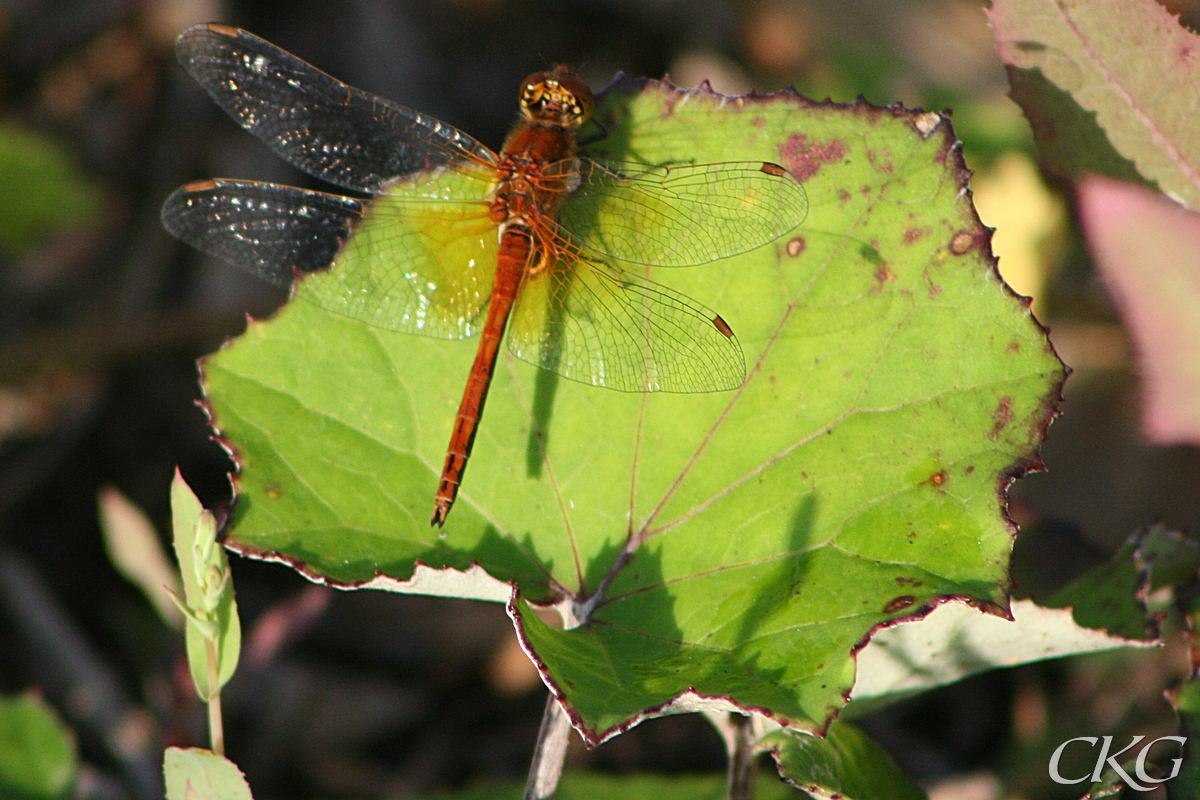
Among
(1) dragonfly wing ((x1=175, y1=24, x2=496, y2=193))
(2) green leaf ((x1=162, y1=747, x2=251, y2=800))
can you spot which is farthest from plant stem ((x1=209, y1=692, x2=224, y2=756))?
(1) dragonfly wing ((x1=175, y1=24, x2=496, y2=193))

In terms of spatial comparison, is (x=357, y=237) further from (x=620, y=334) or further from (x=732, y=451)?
(x=732, y=451)

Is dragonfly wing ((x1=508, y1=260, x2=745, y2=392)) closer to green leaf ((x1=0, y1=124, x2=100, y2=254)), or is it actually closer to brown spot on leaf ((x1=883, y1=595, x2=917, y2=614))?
brown spot on leaf ((x1=883, y1=595, x2=917, y2=614))

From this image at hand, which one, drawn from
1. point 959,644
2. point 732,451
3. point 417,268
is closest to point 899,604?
point 959,644

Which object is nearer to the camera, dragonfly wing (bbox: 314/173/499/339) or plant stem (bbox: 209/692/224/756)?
plant stem (bbox: 209/692/224/756)

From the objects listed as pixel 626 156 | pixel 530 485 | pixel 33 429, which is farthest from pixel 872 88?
pixel 33 429

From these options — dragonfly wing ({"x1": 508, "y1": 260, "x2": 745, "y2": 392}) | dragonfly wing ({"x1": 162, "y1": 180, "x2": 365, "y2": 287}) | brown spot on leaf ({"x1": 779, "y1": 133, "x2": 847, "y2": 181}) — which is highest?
brown spot on leaf ({"x1": 779, "y1": 133, "x2": 847, "y2": 181})

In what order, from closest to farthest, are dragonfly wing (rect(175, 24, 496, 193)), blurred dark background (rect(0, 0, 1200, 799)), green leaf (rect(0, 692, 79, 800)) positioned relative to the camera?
green leaf (rect(0, 692, 79, 800))
dragonfly wing (rect(175, 24, 496, 193))
blurred dark background (rect(0, 0, 1200, 799))

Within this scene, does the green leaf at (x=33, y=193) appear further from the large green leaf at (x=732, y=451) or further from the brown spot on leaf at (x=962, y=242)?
the brown spot on leaf at (x=962, y=242)
